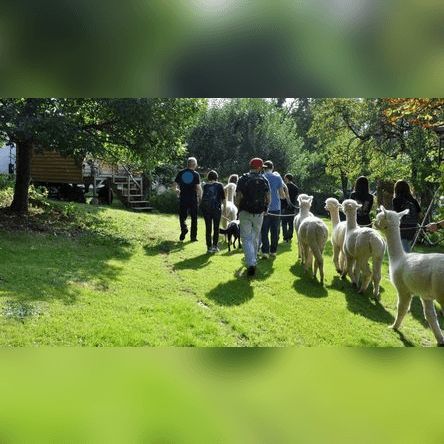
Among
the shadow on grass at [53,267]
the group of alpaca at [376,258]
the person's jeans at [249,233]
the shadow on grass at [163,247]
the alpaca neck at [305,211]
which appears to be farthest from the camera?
the shadow on grass at [163,247]

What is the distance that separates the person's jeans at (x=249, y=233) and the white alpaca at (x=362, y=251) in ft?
3.76

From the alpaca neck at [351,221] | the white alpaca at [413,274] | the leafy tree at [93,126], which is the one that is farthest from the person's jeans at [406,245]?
the leafy tree at [93,126]

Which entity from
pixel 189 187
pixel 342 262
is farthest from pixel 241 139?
pixel 342 262

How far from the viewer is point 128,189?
635 inches

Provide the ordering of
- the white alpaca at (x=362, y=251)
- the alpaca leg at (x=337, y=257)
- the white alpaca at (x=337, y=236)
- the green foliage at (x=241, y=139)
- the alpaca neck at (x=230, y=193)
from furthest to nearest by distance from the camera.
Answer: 1. the green foliage at (x=241, y=139)
2. the alpaca neck at (x=230, y=193)
3. the alpaca leg at (x=337, y=257)
4. the white alpaca at (x=337, y=236)
5. the white alpaca at (x=362, y=251)

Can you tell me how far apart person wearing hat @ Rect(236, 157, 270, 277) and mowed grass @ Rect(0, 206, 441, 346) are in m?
0.37

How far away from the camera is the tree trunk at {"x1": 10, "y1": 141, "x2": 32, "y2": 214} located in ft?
31.0

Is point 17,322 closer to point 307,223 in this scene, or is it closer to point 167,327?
point 167,327

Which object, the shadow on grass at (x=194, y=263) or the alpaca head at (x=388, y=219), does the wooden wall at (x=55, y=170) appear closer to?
the shadow on grass at (x=194, y=263)

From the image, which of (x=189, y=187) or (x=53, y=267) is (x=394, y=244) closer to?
(x=53, y=267)

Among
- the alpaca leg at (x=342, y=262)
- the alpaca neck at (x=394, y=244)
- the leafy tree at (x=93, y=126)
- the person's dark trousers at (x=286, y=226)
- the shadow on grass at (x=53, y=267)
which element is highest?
the leafy tree at (x=93, y=126)

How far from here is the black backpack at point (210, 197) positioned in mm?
7559

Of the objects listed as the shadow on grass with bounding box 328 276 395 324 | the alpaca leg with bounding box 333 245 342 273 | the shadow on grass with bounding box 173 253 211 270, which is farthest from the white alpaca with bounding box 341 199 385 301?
the shadow on grass with bounding box 173 253 211 270

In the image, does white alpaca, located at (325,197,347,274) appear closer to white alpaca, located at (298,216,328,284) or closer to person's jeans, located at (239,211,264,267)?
white alpaca, located at (298,216,328,284)
